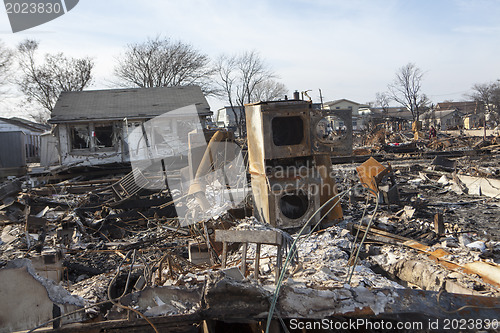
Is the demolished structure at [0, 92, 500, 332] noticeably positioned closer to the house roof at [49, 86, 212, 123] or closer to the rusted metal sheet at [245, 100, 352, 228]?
the rusted metal sheet at [245, 100, 352, 228]

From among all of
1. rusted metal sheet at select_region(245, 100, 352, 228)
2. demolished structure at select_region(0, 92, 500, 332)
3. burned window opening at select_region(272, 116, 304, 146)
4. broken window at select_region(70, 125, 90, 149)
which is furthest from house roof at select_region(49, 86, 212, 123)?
rusted metal sheet at select_region(245, 100, 352, 228)

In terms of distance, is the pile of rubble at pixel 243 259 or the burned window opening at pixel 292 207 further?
the burned window opening at pixel 292 207

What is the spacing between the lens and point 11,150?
21.0 meters

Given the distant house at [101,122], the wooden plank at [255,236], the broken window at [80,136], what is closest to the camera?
the wooden plank at [255,236]

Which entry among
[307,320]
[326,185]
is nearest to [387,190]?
[326,185]

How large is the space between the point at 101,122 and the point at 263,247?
1652cm

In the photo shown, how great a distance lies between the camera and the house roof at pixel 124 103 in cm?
1972

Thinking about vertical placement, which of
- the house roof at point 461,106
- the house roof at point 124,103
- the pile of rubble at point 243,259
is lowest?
the pile of rubble at point 243,259

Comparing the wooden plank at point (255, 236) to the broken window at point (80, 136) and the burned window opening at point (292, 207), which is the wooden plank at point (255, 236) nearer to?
the burned window opening at point (292, 207)

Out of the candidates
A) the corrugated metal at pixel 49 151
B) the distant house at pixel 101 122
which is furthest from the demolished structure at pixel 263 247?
the corrugated metal at pixel 49 151

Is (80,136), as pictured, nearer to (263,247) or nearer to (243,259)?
(263,247)

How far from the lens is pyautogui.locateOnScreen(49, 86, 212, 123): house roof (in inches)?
776

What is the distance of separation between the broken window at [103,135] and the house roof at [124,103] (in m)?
0.65

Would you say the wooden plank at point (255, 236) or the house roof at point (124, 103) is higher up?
the house roof at point (124, 103)
